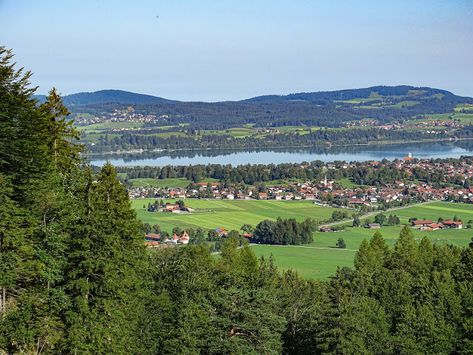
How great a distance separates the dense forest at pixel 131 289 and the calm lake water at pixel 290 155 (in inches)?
2938

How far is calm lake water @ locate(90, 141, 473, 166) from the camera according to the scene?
313 ft

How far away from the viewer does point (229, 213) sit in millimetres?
51656

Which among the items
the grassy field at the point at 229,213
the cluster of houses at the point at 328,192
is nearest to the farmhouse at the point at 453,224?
the grassy field at the point at 229,213

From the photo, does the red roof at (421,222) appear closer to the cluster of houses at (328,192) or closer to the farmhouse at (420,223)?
the farmhouse at (420,223)

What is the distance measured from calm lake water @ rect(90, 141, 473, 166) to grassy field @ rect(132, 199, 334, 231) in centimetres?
3393

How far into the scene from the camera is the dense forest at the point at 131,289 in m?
10.9

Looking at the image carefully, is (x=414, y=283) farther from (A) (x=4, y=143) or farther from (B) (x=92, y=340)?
(A) (x=4, y=143)

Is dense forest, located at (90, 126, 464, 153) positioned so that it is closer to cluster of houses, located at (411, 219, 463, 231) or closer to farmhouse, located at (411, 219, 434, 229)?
farmhouse, located at (411, 219, 434, 229)

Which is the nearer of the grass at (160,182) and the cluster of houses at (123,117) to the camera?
the grass at (160,182)

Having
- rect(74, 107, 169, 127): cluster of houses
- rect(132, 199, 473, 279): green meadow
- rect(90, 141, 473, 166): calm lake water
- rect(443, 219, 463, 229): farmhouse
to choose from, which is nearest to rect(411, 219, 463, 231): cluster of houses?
rect(443, 219, 463, 229): farmhouse

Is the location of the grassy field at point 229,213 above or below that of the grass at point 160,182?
below

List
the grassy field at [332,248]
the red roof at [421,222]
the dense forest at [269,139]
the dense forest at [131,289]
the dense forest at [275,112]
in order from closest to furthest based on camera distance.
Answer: the dense forest at [131,289] → the grassy field at [332,248] → the red roof at [421,222] → the dense forest at [269,139] → the dense forest at [275,112]

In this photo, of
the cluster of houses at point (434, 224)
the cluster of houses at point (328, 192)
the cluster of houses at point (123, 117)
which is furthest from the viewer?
the cluster of houses at point (123, 117)

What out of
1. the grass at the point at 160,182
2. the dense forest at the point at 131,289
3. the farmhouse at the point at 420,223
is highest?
the dense forest at the point at 131,289
